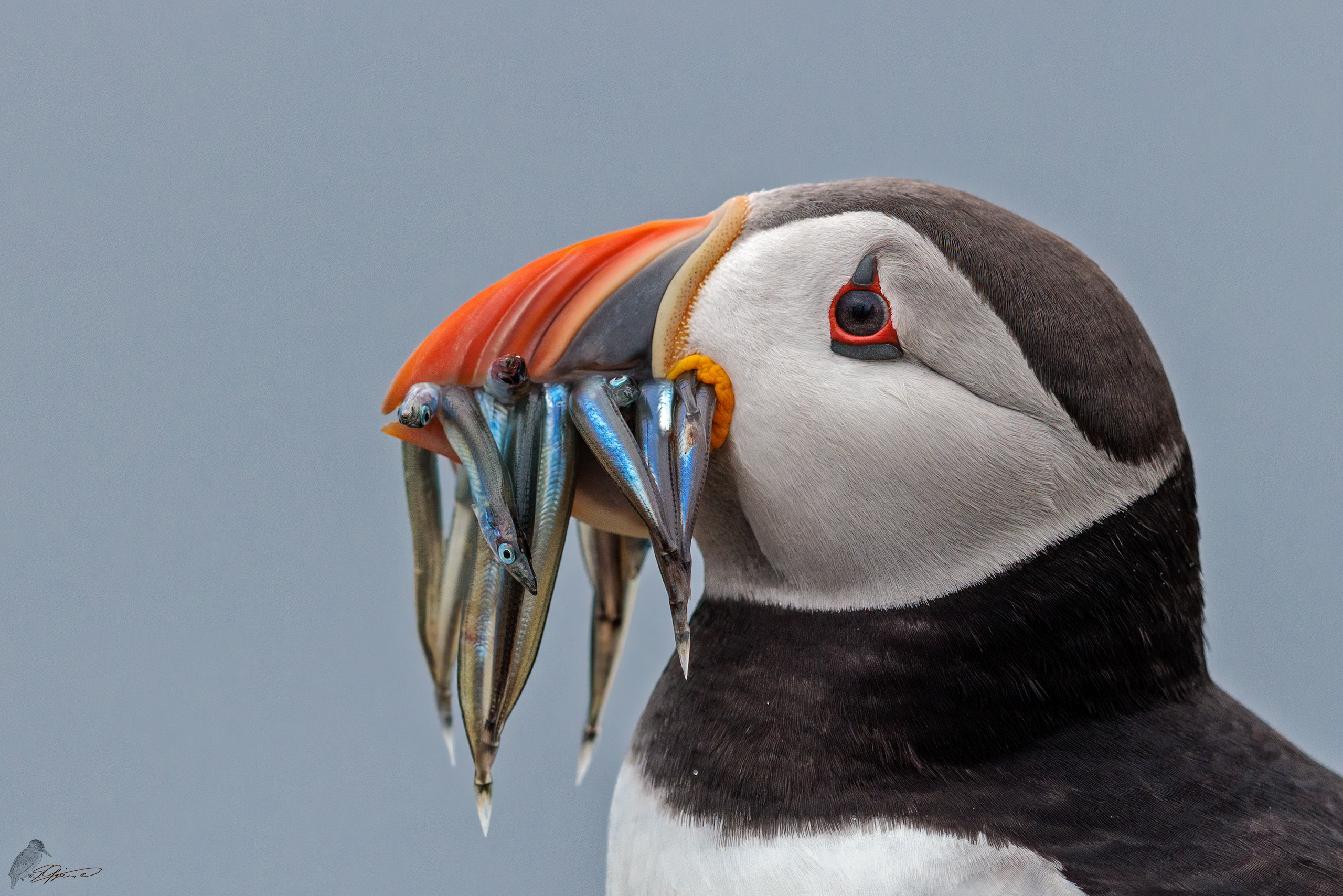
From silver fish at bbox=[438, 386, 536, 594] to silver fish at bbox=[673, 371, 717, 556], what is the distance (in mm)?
204

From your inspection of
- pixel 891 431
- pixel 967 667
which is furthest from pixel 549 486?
pixel 967 667

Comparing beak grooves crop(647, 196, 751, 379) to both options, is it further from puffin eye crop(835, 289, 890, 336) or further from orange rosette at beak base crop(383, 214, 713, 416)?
puffin eye crop(835, 289, 890, 336)

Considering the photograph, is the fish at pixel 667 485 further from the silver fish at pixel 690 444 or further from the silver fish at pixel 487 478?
the silver fish at pixel 487 478

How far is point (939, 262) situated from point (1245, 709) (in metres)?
0.81

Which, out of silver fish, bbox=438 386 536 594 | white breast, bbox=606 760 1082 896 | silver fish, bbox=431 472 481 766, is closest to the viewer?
white breast, bbox=606 760 1082 896

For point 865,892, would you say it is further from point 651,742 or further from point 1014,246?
point 1014,246

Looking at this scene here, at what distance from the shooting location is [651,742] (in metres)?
1.80

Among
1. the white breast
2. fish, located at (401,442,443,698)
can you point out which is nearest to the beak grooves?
fish, located at (401,442,443,698)

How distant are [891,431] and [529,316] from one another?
0.48 meters

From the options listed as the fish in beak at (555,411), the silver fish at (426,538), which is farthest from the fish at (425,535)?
the fish in beak at (555,411)

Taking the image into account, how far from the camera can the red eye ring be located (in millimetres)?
1585

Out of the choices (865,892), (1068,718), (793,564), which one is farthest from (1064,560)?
(865,892)

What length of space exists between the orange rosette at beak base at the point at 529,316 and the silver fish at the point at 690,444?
0.17 m

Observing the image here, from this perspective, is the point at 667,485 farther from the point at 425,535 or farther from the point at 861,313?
the point at 425,535
